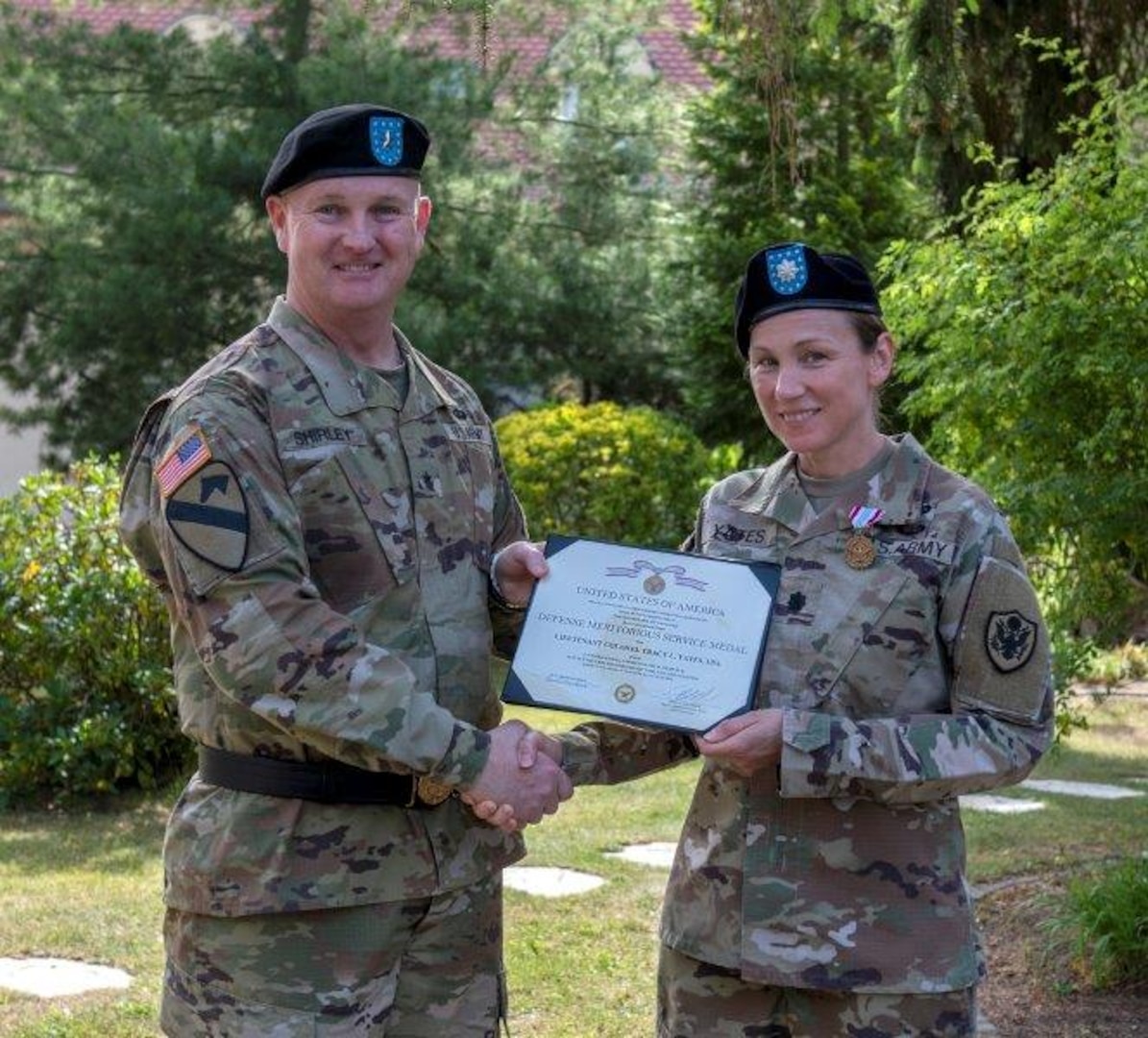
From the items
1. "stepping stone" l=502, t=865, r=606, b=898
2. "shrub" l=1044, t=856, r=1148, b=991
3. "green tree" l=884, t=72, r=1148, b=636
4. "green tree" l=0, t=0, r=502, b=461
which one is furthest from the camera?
"green tree" l=0, t=0, r=502, b=461

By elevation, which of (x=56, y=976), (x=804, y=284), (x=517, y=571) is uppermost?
(x=804, y=284)

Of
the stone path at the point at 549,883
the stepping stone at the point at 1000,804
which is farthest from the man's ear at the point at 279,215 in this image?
the stepping stone at the point at 1000,804

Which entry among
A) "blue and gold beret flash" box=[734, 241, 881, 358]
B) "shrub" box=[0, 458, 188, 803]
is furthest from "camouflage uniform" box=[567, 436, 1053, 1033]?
"shrub" box=[0, 458, 188, 803]

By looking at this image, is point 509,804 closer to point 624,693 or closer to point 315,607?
point 624,693

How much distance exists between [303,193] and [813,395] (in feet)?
3.09

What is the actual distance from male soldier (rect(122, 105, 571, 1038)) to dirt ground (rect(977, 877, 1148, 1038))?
2570 millimetres

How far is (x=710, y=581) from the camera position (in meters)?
3.13

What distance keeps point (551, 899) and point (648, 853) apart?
33.9 inches

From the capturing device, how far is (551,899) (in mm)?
6555

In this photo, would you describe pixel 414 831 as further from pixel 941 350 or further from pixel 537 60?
pixel 537 60

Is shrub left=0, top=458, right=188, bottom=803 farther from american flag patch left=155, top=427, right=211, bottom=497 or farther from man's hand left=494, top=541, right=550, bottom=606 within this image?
american flag patch left=155, top=427, right=211, bottom=497

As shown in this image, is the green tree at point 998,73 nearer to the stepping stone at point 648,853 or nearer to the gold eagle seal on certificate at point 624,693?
the stepping stone at point 648,853

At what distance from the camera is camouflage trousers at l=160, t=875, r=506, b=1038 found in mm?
2975

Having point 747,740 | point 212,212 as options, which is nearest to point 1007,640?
point 747,740
